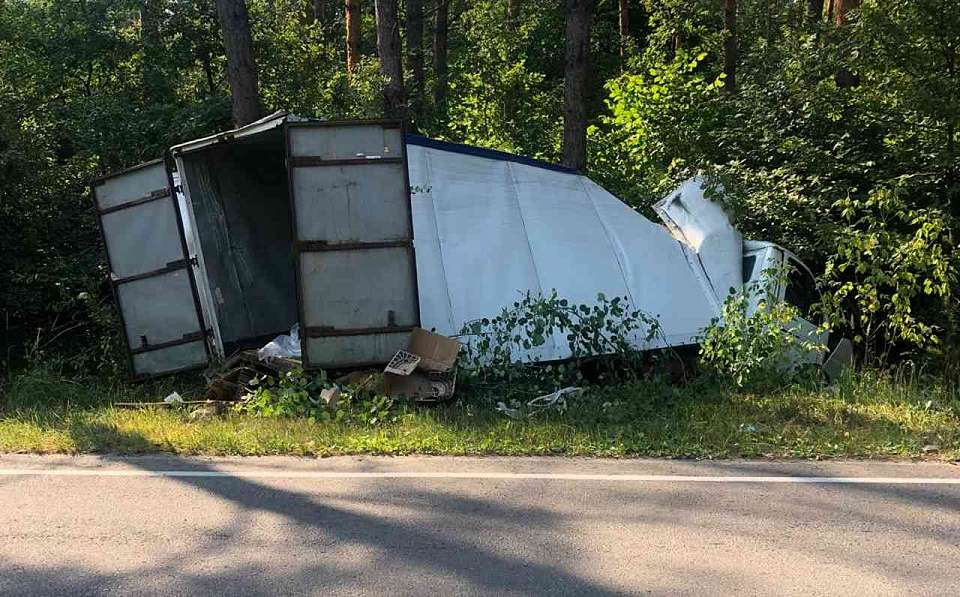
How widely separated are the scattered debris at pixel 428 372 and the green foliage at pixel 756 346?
9.45ft

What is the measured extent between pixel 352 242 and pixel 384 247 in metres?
0.35

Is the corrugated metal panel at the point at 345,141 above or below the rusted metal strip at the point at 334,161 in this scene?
above

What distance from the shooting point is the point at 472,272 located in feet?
33.0

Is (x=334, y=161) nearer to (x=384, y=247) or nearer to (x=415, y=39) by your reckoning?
(x=384, y=247)

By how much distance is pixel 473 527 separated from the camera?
510cm

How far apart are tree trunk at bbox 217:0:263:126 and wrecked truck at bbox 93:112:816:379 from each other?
3.73m

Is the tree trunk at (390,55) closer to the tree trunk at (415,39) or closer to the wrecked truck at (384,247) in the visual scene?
the wrecked truck at (384,247)

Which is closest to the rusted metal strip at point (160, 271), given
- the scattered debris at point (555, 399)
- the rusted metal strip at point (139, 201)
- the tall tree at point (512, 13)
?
the rusted metal strip at point (139, 201)

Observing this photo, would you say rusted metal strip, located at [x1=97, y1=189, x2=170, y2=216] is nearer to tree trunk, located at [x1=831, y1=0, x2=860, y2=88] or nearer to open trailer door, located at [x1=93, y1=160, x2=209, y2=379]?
open trailer door, located at [x1=93, y1=160, x2=209, y2=379]

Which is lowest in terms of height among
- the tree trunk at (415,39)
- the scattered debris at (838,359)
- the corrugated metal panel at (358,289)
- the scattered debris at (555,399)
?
the scattered debris at (838,359)

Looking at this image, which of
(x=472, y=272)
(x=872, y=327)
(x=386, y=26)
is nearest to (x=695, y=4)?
(x=386, y=26)

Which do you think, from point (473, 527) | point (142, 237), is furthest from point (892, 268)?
point (142, 237)

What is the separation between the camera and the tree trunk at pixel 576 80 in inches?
568

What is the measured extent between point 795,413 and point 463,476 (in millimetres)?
3627
